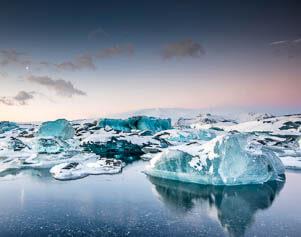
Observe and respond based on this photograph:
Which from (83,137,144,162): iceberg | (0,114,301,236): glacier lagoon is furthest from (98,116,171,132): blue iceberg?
(0,114,301,236): glacier lagoon

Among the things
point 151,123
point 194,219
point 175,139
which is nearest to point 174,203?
point 194,219

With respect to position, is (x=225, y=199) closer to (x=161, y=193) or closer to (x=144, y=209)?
(x=161, y=193)

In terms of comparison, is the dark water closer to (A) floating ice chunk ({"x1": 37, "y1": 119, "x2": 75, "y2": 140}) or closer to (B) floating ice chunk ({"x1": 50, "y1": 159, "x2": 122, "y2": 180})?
(B) floating ice chunk ({"x1": 50, "y1": 159, "x2": 122, "y2": 180})

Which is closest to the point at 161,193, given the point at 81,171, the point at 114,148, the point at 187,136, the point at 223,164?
the point at 223,164

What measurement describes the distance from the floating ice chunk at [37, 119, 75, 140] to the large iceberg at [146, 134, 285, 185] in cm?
1932

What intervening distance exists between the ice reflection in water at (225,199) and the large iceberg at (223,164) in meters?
0.37

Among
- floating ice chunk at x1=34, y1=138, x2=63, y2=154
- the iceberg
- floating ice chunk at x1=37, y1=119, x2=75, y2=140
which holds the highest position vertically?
floating ice chunk at x1=37, y1=119, x2=75, y2=140

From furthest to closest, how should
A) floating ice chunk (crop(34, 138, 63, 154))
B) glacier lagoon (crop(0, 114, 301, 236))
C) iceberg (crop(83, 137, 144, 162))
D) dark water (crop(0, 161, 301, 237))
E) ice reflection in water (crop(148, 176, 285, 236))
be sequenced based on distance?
iceberg (crop(83, 137, 144, 162)) → floating ice chunk (crop(34, 138, 63, 154)) → ice reflection in water (crop(148, 176, 285, 236)) → glacier lagoon (crop(0, 114, 301, 236)) → dark water (crop(0, 161, 301, 237))

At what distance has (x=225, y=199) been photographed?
7.56 m

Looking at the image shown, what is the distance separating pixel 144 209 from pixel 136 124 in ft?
111

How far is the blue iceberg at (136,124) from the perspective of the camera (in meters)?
37.8

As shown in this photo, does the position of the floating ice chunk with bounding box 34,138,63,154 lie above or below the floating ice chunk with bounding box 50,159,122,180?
above

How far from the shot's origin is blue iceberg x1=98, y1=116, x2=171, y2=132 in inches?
1488

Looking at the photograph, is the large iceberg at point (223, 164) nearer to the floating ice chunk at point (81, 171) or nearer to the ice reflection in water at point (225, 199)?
the ice reflection in water at point (225, 199)
